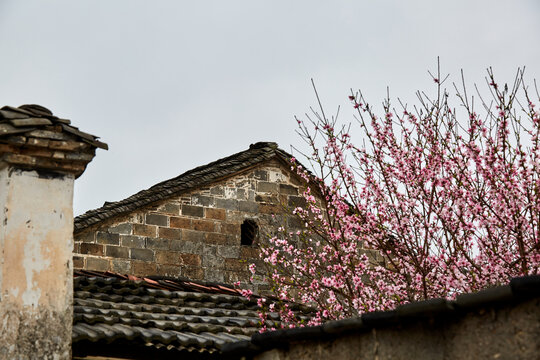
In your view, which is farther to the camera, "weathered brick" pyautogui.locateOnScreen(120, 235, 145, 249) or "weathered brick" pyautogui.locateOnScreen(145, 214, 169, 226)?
"weathered brick" pyautogui.locateOnScreen(145, 214, 169, 226)

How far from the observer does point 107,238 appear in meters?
12.7

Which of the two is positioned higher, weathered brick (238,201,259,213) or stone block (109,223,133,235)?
weathered brick (238,201,259,213)

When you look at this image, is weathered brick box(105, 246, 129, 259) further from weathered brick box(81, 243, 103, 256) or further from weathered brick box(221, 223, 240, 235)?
weathered brick box(221, 223, 240, 235)

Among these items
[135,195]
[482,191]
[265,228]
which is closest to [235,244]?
[265,228]

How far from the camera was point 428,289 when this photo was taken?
29.7ft

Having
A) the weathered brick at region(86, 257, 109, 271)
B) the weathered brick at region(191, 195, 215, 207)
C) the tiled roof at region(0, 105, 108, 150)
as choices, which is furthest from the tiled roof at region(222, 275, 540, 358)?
the weathered brick at region(191, 195, 215, 207)

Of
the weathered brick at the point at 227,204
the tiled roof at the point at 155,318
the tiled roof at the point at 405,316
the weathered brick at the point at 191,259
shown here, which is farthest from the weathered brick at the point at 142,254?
the tiled roof at the point at 405,316

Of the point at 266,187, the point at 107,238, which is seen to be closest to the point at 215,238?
the point at 266,187

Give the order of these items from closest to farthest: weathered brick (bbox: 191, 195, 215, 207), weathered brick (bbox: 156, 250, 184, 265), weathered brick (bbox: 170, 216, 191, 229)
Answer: weathered brick (bbox: 156, 250, 184, 265), weathered brick (bbox: 170, 216, 191, 229), weathered brick (bbox: 191, 195, 215, 207)

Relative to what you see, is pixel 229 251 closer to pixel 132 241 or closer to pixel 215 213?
pixel 215 213

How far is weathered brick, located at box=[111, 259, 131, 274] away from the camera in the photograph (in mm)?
12641

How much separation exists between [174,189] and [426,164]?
16.2 ft

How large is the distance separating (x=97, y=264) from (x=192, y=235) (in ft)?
5.45

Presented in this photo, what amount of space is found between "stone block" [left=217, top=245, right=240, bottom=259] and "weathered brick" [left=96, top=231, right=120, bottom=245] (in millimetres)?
1688
